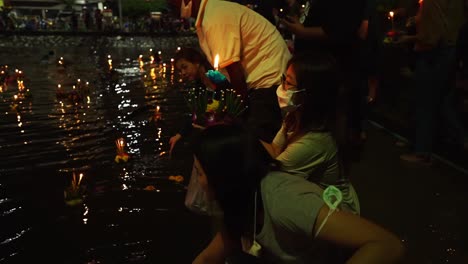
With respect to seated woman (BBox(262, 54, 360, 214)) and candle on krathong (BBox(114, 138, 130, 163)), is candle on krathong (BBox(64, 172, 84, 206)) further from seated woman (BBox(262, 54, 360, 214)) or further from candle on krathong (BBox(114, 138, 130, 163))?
Result: seated woman (BBox(262, 54, 360, 214))

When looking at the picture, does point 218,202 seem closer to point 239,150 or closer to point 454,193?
point 239,150

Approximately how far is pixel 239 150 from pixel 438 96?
11.8 ft

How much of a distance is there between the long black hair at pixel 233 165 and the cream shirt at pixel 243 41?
1.39 metres

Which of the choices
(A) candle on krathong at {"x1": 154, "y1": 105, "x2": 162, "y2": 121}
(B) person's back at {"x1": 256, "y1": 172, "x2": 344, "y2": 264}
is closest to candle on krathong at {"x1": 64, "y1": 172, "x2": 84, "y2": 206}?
(B) person's back at {"x1": 256, "y1": 172, "x2": 344, "y2": 264}

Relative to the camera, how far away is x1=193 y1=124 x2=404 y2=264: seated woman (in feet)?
6.16

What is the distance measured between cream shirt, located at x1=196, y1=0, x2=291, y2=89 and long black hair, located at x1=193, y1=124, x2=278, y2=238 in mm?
1387

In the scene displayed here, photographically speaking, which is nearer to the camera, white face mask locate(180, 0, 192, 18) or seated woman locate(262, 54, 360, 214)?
seated woman locate(262, 54, 360, 214)

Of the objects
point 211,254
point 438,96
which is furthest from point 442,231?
point 211,254

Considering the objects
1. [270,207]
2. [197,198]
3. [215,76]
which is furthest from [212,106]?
[270,207]

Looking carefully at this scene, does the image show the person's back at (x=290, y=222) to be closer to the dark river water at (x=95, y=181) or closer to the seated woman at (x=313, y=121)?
the seated woman at (x=313, y=121)

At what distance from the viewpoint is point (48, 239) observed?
380 cm

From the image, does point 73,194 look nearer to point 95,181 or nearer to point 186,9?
point 95,181

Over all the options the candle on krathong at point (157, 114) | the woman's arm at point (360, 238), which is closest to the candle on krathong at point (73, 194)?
the woman's arm at point (360, 238)

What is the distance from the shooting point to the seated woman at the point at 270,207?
188 cm
